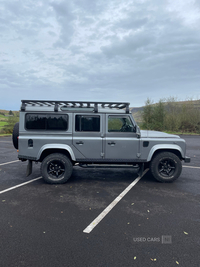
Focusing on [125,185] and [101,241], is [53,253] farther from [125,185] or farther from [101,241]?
[125,185]

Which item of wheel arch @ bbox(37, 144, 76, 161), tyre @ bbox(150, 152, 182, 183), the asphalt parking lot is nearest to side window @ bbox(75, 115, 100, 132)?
wheel arch @ bbox(37, 144, 76, 161)

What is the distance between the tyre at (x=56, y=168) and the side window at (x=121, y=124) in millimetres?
1666

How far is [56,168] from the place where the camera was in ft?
17.1

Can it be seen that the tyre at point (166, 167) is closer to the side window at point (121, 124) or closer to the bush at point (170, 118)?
the side window at point (121, 124)

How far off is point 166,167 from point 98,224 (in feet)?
9.94

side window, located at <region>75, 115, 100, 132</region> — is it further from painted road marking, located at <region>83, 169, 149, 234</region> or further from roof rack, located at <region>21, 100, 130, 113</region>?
painted road marking, located at <region>83, 169, 149, 234</region>

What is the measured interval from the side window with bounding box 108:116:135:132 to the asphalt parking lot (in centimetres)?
164

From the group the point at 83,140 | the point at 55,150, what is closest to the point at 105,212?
the point at 83,140

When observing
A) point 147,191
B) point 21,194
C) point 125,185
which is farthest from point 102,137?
point 21,194

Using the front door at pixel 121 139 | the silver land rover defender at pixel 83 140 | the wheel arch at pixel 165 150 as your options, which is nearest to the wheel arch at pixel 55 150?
the silver land rover defender at pixel 83 140

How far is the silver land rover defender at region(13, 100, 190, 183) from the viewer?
5.12 metres
